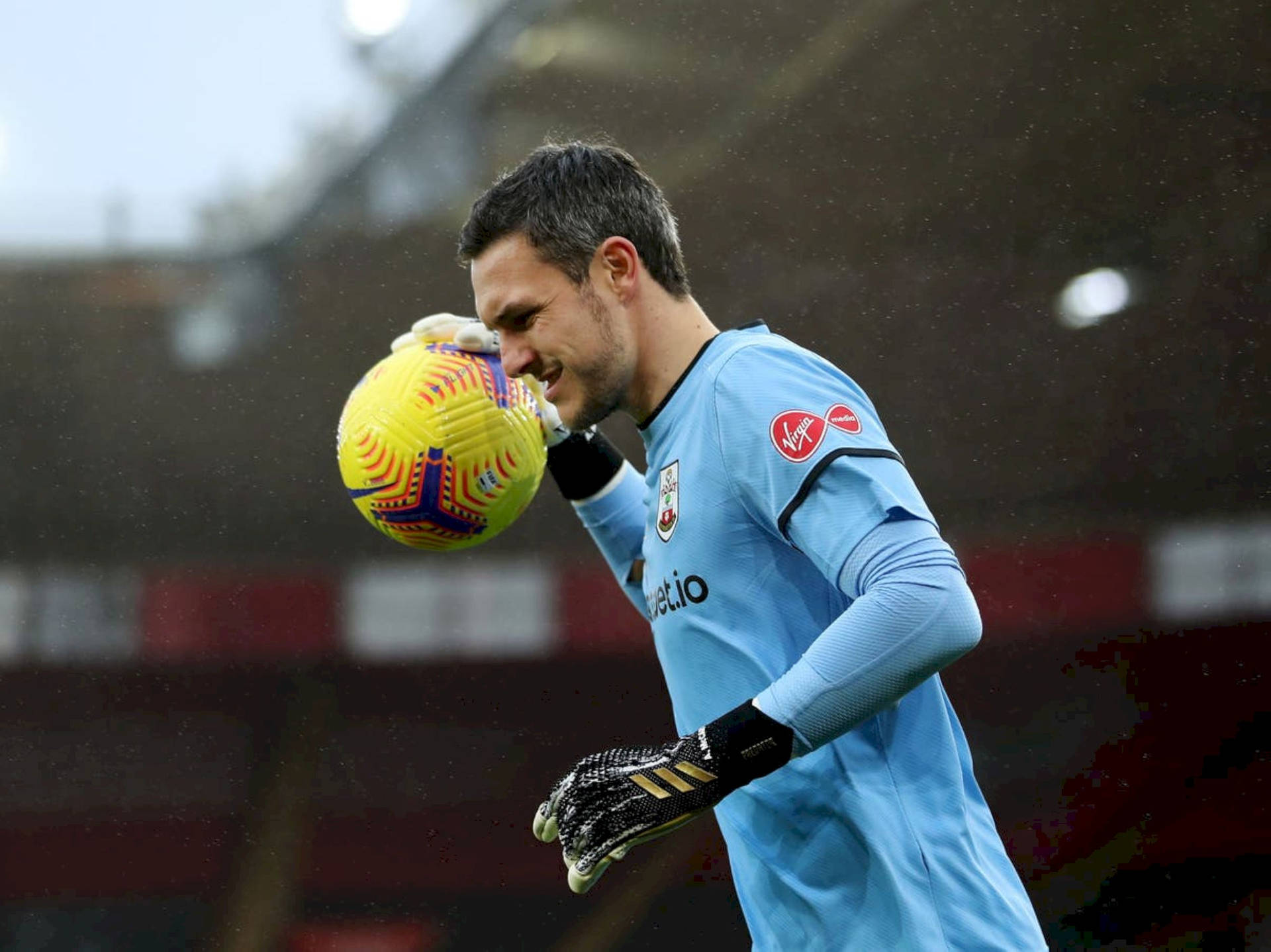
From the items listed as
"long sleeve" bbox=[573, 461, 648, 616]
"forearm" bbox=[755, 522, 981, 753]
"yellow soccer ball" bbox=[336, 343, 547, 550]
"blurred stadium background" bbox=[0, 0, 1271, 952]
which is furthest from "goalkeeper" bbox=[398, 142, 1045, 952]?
"blurred stadium background" bbox=[0, 0, 1271, 952]

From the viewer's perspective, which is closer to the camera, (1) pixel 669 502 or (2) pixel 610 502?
(1) pixel 669 502

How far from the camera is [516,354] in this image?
3.98 feet

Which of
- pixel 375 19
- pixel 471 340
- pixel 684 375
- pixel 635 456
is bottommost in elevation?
pixel 684 375

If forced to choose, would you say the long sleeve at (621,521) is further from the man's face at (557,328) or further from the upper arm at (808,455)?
the upper arm at (808,455)

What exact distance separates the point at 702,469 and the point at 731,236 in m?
1.69

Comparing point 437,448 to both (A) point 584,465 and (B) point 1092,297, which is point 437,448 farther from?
(B) point 1092,297

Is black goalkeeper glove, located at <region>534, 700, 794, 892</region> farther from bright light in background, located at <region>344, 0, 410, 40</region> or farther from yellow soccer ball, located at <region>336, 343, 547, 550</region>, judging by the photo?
bright light in background, located at <region>344, 0, 410, 40</region>

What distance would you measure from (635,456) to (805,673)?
1.71 m

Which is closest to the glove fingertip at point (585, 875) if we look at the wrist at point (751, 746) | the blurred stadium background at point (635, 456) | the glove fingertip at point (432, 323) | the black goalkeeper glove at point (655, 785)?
the black goalkeeper glove at point (655, 785)

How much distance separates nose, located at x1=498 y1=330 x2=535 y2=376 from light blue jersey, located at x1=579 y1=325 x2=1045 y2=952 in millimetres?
162

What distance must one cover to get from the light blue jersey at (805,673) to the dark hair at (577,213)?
141 mm

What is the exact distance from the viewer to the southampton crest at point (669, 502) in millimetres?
1140

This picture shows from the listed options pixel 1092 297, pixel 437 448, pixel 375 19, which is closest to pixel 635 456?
pixel 1092 297

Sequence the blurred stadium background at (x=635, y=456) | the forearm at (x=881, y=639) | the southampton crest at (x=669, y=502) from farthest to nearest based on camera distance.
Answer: the blurred stadium background at (x=635, y=456), the southampton crest at (x=669, y=502), the forearm at (x=881, y=639)
